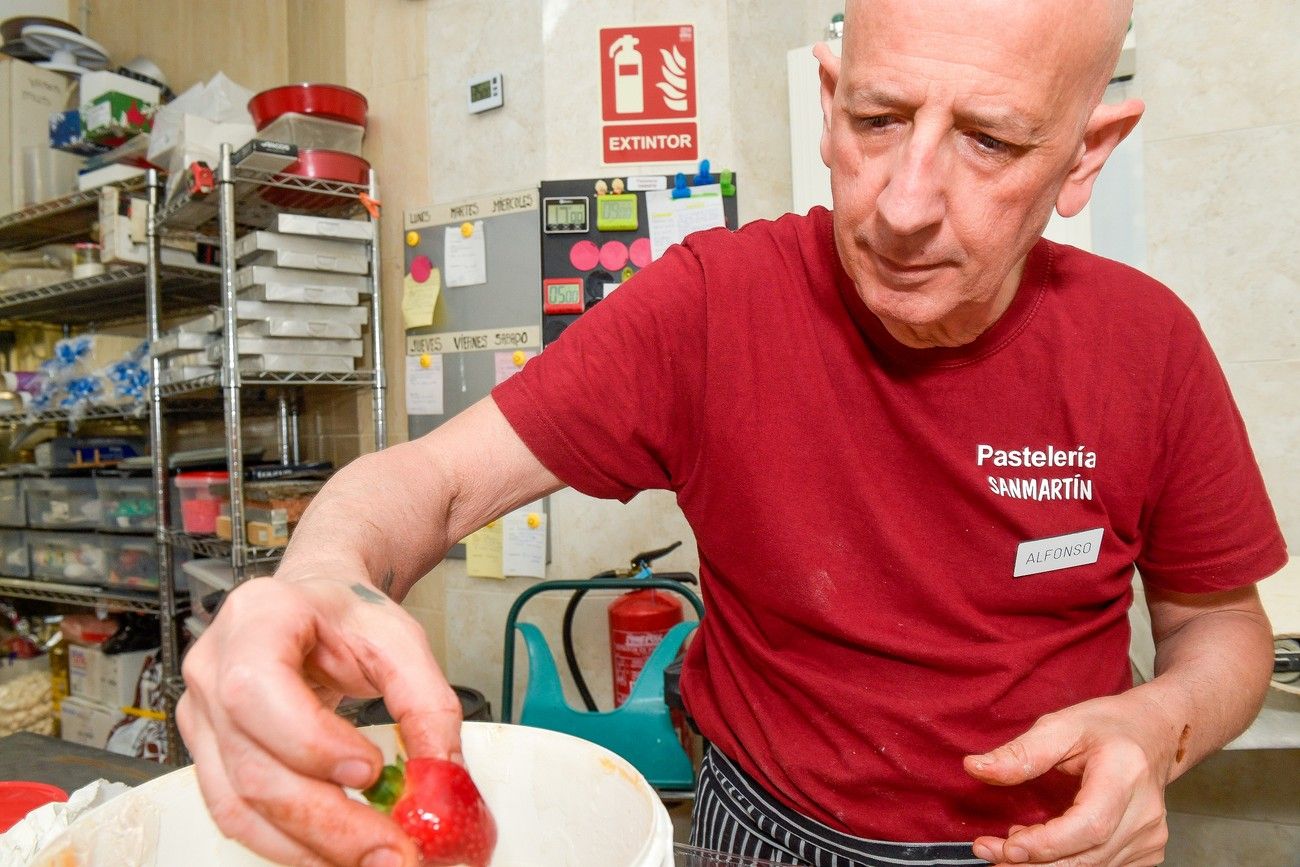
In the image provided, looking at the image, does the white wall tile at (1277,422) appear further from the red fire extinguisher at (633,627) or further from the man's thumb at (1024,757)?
the man's thumb at (1024,757)

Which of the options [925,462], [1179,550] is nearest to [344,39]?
[925,462]

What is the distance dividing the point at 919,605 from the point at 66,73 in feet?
11.0

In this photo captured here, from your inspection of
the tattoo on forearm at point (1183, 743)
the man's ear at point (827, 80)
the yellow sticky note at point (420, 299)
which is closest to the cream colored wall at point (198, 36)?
the yellow sticky note at point (420, 299)

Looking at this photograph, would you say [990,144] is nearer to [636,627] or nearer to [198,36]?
[636,627]

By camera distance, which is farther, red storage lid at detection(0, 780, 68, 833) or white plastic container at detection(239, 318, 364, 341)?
white plastic container at detection(239, 318, 364, 341)

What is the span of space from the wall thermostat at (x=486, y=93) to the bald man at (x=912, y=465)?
1409 millimetres

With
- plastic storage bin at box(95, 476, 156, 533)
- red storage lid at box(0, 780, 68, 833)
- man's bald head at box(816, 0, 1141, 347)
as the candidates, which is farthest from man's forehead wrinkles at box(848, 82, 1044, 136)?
plastic storage bin at box(95, 476, 156, 533)

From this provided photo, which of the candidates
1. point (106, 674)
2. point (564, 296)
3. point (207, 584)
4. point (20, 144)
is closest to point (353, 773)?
point (564, 296)

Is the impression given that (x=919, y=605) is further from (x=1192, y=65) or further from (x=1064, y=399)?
(x=1192, y=65)

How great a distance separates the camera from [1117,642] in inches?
32.8

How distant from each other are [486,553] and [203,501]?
0.83m

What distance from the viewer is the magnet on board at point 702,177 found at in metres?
1.92

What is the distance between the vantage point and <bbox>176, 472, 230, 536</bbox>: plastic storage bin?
2.22 metres

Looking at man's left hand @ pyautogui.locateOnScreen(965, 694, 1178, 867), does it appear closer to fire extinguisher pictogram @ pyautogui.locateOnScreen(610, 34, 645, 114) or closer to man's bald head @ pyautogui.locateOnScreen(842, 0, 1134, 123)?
man's bald head @ pyautogui.locateOnScreen(842, 0, 1134, 123)
